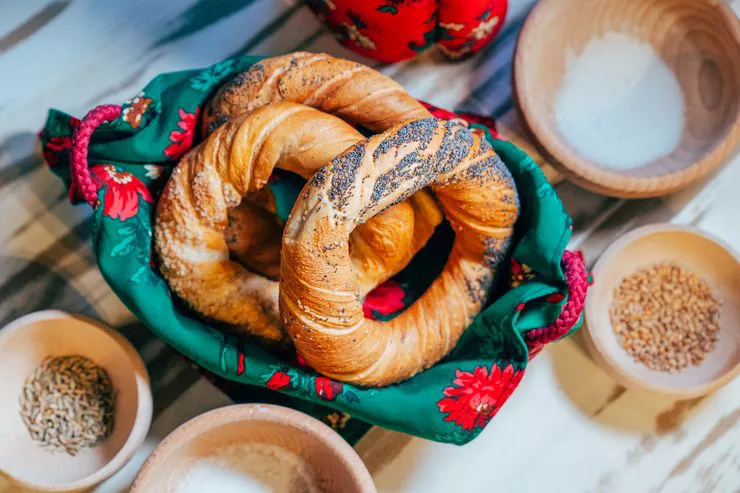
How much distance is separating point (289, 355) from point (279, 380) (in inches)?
2.0

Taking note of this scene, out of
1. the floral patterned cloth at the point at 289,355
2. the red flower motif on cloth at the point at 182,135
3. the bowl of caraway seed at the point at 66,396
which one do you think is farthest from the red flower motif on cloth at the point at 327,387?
the red flower motif on cloth at the point at 182,135

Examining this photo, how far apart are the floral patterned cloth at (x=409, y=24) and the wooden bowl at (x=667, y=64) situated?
0.21 feet

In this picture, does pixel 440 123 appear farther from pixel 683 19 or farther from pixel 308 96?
pixel 683 19

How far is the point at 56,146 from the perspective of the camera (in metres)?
1.06

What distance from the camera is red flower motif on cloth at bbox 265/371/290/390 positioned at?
101cm

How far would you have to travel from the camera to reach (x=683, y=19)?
1245mm

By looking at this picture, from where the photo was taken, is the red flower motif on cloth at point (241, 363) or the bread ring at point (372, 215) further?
the red flower motif on cloth at point (241, 363)

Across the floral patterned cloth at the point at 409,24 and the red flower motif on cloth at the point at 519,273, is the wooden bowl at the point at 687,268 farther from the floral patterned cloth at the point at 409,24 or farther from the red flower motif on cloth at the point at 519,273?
the floral patterned cloth at the point at 409,24

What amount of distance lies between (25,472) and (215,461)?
0.24m

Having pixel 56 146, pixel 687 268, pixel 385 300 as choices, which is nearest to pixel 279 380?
pixel 385 300

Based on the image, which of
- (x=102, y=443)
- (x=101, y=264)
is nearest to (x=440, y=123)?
(x=101, y=264)

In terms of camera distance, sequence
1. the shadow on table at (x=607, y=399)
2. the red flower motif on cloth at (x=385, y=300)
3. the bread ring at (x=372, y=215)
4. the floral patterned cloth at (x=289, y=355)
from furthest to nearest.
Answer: the shadow on table at (x=607, y=399), the red flower motif on cloth at (x=385, y=300), the floral patterned cloth at (x=289, y=355), the bread ring at (x=372, y=215)

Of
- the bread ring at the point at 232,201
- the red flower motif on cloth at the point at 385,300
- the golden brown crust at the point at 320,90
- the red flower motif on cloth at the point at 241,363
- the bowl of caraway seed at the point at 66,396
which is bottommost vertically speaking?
the bowl of caraway seed at the point at 66,396

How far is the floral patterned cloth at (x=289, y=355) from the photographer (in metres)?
1.00
